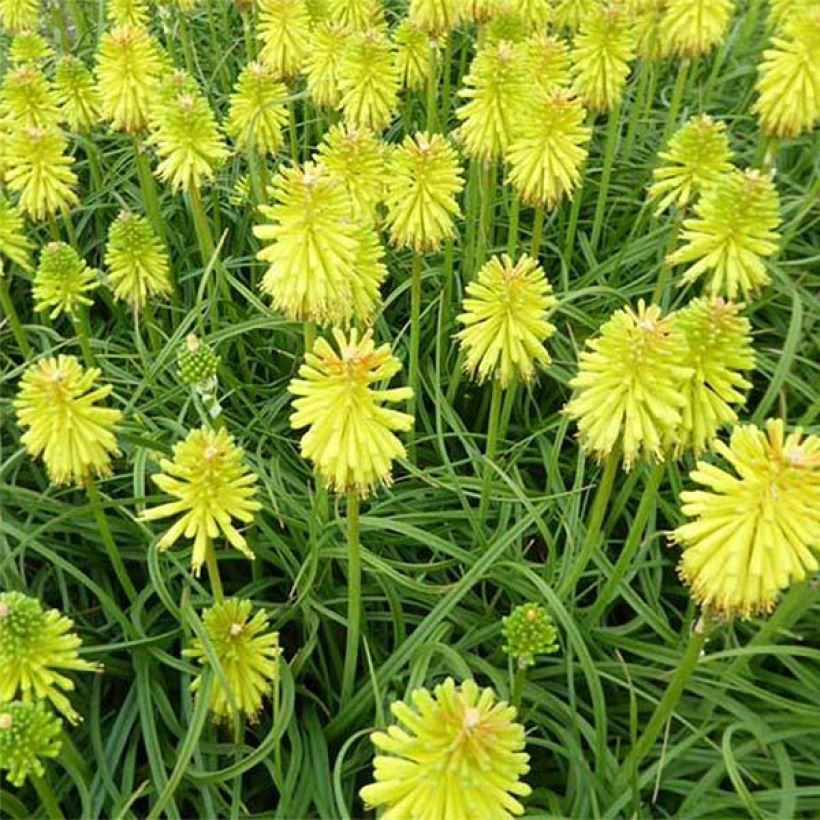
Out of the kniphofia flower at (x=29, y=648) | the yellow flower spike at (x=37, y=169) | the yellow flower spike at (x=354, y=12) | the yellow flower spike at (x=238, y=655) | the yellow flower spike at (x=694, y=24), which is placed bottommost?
the yellow flower spike at (x=238, y=655)

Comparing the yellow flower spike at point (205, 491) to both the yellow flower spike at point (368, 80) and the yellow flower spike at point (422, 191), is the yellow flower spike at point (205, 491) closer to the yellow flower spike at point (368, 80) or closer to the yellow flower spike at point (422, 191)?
the yellow flower spike at point (422, 191)

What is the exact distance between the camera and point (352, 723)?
9.70 feet

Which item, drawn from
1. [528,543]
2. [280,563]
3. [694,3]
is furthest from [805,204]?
[280,563]

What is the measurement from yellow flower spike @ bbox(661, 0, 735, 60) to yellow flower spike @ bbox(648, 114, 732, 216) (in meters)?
0.90

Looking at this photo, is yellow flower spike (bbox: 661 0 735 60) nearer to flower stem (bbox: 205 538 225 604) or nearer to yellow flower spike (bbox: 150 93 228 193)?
yellow flower spike (bbox: 150 93 228 193)

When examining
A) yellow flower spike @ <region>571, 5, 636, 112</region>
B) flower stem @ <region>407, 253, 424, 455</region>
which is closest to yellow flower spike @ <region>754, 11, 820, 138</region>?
yellow flower spike @ <region>571, 5, 636, 112</region>

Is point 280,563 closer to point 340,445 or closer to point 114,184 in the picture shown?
point 340,445

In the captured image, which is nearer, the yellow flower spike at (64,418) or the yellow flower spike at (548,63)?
the yellow flower spike at (64,418)

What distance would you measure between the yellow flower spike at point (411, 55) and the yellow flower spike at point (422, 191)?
42.0 inches

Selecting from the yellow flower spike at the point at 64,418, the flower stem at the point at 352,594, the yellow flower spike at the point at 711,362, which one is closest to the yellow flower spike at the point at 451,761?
the flower stem at the point at 352,594

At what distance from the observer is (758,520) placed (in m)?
2.03

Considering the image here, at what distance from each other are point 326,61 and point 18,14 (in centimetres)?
183

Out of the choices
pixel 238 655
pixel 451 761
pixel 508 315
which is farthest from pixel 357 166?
pixel 451 761

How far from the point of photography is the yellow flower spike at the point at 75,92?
404cm
